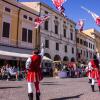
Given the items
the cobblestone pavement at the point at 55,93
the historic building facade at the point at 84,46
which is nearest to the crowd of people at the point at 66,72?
the historic building facade at the point at 84,46

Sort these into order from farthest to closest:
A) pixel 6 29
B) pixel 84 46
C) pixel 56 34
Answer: pixel 84 46 < pixel 56 34 < pixel 6 29

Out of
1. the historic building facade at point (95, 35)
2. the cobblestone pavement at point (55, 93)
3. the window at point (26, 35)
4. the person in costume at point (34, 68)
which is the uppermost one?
the historic building facade at point (95, 35)

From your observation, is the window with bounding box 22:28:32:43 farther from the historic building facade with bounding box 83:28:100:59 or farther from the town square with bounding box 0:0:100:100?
the historic building facade with bounding box 83:28:100:59

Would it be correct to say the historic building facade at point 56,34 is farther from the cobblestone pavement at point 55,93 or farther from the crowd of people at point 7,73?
the cobblestone pavement at point 55,93

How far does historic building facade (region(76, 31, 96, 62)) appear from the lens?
52.2 metres

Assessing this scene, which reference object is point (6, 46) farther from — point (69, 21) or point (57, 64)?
point (69, 21)

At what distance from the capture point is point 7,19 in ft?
103

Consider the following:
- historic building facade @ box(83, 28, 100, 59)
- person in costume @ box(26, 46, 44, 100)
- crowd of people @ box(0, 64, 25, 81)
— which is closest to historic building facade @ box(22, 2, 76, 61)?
historic building facade @ box(83, 28, 100, 59)

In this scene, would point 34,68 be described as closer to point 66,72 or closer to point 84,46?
point 66,72

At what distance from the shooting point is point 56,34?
139 feet

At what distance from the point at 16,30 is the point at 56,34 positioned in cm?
1081

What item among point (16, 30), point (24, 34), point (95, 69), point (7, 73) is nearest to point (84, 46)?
point (24, 34)

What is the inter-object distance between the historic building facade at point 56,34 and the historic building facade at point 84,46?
275 cm

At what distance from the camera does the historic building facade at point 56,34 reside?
39156 millimetres
